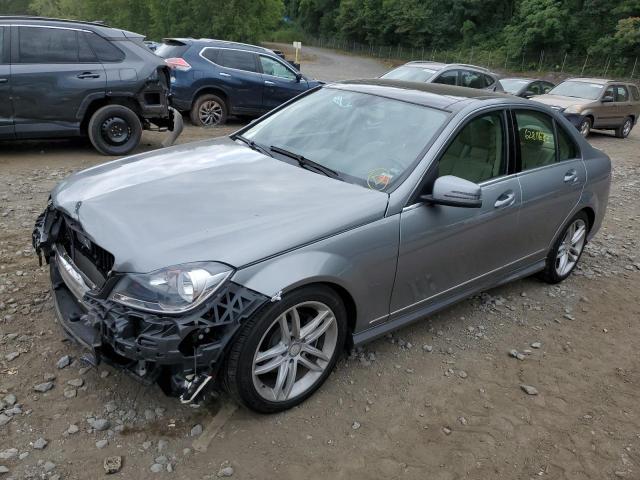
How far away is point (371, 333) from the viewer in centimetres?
317

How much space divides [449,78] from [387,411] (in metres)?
10.6

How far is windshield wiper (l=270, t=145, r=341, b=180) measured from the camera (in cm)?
329

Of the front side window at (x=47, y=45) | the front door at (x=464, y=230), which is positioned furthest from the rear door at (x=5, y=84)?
the front door at (x=464, y=230)

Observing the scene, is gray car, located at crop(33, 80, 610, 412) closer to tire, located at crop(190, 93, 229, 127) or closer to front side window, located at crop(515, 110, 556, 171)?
front side window, located at crop(515, 110, 556, 171)

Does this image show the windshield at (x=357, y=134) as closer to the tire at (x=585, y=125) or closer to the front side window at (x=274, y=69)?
the front side window at (x=274, y=69)

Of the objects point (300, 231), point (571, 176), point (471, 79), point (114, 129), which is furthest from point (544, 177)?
point (471, 79)

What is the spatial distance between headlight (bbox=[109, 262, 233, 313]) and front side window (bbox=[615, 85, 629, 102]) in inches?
613

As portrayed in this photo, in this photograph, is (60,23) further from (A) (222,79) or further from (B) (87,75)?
(A) (222,79)

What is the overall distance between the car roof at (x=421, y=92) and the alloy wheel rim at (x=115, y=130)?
451cm

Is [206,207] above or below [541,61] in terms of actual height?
below

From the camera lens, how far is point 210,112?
34.4 ft

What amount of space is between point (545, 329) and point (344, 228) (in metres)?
2.18

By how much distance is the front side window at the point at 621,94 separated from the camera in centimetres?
1487

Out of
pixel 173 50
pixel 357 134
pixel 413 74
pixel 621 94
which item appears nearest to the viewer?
pixel 357 134
